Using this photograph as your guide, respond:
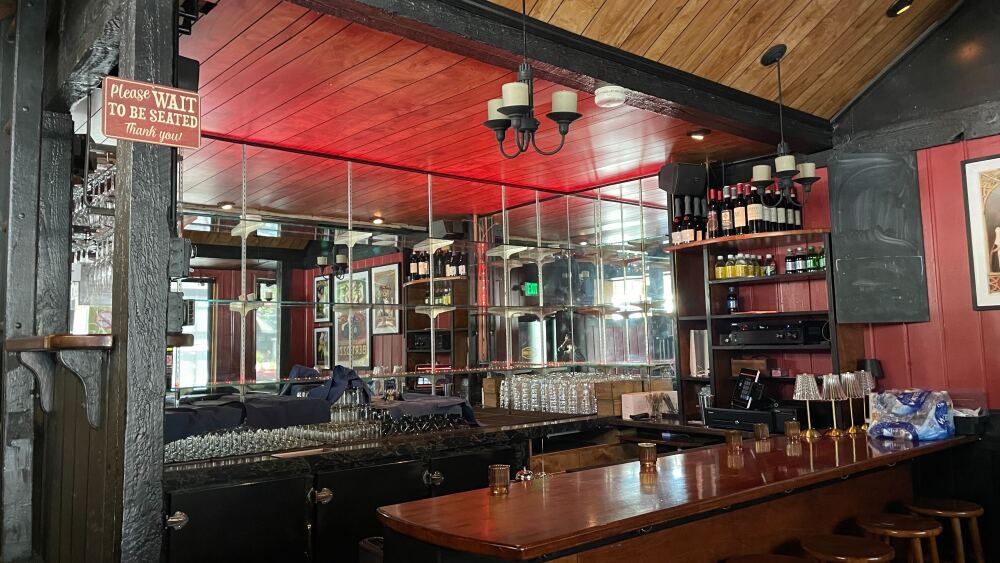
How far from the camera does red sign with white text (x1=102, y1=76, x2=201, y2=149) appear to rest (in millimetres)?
2084

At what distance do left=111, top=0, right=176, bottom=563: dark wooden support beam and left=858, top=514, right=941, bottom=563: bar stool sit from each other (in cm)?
308

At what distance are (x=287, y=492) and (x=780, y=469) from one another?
83.3 inches

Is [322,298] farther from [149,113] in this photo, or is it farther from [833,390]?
[833,390]

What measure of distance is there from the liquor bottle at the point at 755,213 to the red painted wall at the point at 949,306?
3.15 ft

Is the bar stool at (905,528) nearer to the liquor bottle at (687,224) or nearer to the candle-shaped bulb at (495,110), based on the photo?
the liquor bottle at (687,224)

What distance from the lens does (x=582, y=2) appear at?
338 cm

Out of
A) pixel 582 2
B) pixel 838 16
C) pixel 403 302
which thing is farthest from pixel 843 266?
pixel 403 302

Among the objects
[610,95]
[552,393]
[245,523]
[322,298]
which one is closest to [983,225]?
[610,95]

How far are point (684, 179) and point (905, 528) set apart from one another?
2822 millimetres

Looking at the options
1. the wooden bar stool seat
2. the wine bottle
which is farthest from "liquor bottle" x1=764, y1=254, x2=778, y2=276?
the wooden bar stool seat

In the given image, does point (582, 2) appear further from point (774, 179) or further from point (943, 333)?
point (943, 333)

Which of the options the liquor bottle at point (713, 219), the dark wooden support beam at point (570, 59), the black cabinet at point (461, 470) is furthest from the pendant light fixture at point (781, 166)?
the black cabinet at point (461, 470)

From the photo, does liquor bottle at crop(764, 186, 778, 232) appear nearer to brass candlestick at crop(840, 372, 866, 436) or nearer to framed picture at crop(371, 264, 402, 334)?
brass candlestick at crop(840, 372, 866, 436)

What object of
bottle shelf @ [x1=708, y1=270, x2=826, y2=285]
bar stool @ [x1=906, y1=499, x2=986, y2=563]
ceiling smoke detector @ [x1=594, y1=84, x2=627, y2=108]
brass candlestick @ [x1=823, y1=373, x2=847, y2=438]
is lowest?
bar stool @ [x1=906, y1=499, x2=986, y2=563]
